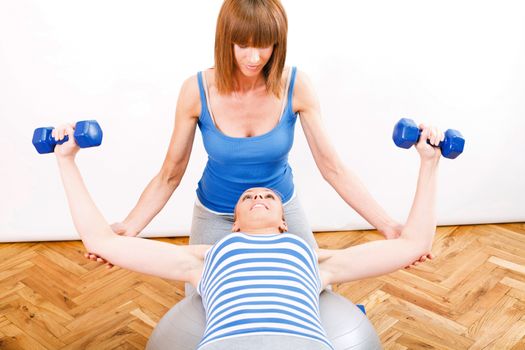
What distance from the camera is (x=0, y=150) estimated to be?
283 centimetres

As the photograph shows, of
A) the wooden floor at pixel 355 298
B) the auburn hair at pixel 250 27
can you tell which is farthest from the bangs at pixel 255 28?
the wooden floor at pixel 355 298

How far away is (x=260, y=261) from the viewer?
1522 millimetres

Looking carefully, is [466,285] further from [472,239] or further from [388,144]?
[388,144]

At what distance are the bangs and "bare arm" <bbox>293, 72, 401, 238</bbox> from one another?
0.28 meters

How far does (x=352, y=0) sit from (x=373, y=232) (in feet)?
3.41

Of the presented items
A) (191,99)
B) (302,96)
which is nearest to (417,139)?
(302,96)

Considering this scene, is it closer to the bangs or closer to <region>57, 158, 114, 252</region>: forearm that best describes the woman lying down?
<region>57, 158, 114, 252</region>: forearm

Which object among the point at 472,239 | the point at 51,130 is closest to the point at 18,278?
the point at 51,130

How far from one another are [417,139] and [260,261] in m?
0.53

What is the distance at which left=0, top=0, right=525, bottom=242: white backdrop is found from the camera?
8.73 feet

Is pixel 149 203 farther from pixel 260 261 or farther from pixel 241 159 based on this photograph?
pixel 260 261

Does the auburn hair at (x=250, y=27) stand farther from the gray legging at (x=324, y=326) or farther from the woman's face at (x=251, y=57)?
the gray legging at (x=324, y=326)

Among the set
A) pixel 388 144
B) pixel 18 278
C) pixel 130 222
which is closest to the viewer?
pixel 130 222

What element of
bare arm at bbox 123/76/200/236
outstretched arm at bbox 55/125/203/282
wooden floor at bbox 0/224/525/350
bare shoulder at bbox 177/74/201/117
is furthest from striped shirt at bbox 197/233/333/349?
wooden floor at bbox 0/224/525/350
